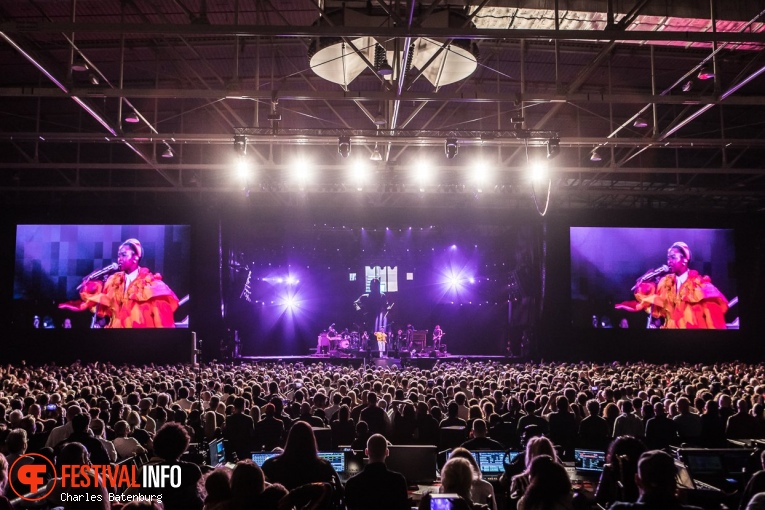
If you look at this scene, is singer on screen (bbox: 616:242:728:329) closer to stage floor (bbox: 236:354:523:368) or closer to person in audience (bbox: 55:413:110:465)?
stage floor (bbox: 236:354:523:368)

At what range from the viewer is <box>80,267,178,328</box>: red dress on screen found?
21.3 meters

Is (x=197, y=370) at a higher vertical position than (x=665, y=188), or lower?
lower

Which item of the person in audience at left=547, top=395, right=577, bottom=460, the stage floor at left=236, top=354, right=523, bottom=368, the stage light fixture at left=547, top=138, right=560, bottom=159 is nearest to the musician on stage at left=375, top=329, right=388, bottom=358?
the stage floor at left=236, top=354, right=523, bottom=368

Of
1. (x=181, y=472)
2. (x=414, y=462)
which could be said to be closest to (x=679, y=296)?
(x=414, y=462)

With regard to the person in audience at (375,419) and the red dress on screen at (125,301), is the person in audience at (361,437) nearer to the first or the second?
the person in audience at (375,419)

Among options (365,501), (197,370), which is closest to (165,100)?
(197,370)

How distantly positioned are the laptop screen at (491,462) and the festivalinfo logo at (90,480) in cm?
302

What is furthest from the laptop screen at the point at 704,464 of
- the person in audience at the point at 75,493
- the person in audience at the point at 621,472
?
the person in audience at the point at 75,493

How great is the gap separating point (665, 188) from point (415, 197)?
28.5ft

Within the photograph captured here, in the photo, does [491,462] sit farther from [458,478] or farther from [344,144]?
[344,144]

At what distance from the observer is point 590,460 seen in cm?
613

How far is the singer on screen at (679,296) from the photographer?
22656 mm

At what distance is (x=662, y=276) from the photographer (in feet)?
74.7

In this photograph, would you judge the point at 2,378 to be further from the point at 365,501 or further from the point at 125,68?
the point at 365,501
